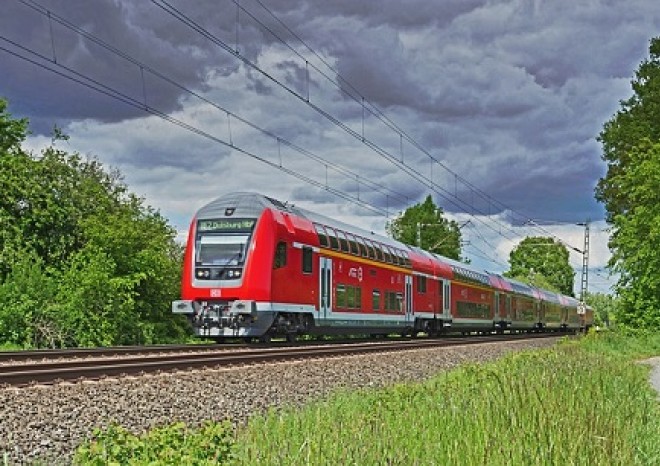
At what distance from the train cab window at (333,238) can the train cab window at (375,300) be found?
3410mm

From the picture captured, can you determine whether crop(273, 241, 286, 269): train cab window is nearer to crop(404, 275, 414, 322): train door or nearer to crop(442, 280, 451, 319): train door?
crop(404, 275, 414, 322): train door

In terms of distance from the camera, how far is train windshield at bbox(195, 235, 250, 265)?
876 inches

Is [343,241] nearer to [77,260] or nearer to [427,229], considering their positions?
[77,260]

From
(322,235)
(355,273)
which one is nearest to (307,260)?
(322,235)

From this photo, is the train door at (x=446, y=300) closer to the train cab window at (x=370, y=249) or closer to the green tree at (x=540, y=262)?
the train cab window at (x=370, y=249)

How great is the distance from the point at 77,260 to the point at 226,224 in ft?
25.1

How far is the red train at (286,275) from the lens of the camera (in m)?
22.0

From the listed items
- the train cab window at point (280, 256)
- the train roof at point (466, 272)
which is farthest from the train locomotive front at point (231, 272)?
the train roof at point (466, 272)

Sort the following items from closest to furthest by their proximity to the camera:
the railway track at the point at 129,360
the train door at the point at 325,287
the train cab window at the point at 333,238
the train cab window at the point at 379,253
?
the railway track at the point at 129,360 → the train door at the point at 325,287 → the train cab window at the point at 333,238 → the train cab window at the point at 379,253

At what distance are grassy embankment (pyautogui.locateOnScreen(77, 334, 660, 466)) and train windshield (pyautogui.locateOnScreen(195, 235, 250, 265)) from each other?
39.3ft

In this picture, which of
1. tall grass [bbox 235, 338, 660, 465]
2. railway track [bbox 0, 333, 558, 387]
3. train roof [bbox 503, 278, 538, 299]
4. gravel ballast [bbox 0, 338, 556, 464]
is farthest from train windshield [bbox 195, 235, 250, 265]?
train roof [bbox 503, 278, 538, 299]

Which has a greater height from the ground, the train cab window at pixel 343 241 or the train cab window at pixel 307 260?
the train cab window at pixel 343 241

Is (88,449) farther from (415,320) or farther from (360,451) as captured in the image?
(415,320)

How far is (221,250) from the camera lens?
22.7m
